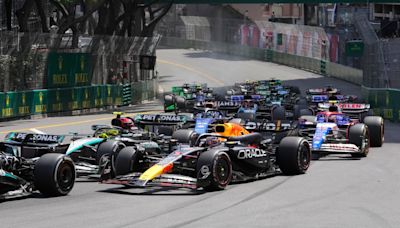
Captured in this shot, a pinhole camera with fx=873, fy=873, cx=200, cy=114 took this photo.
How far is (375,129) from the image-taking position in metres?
23.0

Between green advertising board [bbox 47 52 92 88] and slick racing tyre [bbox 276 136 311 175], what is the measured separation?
81.1 feet

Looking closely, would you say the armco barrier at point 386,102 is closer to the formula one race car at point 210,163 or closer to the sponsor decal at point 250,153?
the formula one race car at point 210,163

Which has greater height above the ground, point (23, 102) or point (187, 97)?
point (187, 97)

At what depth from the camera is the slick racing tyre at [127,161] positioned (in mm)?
15680

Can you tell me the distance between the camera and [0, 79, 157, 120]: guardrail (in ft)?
117

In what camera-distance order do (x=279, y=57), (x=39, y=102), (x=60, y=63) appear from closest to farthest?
1. (x=39, y=102)
2. (x=60, y=63)
3. (x=279, y=57)

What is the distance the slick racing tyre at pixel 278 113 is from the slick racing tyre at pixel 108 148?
1077cm

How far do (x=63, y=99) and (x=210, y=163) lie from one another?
2689 cm

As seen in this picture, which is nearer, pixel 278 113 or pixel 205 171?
pixel 205 171

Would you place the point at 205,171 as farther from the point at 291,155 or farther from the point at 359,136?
the point at 359,136

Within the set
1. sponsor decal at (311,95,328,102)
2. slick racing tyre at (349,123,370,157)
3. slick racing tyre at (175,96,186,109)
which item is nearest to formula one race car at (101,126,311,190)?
slick racing tyre at (349,123,370,157)

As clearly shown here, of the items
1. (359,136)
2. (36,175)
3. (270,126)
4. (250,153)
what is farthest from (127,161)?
(359,136)

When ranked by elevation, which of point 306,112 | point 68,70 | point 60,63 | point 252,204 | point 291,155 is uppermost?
point 60,63

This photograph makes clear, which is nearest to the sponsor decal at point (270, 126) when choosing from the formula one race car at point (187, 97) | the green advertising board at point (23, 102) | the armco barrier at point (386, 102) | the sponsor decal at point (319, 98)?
the sponsor decal at point (319, 98)
